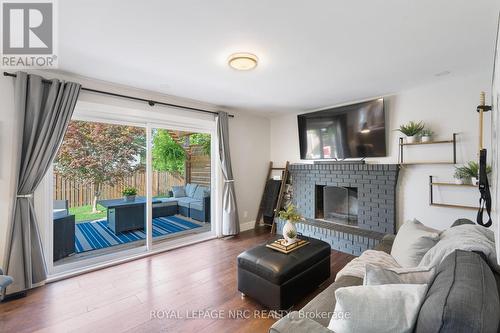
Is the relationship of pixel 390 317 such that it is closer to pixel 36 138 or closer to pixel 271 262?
pixel 271 262

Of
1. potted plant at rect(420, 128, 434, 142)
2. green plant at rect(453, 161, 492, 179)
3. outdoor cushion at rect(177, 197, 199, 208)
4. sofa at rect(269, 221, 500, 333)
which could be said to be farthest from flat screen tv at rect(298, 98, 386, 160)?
sofa at rect(269, 221, 500, 333)

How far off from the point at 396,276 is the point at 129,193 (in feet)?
11.0

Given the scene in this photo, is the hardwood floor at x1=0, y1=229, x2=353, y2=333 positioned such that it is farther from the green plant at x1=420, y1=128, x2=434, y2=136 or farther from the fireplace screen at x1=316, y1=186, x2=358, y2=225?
the green plant at x1=420, y1=128, x2=434, y2=136

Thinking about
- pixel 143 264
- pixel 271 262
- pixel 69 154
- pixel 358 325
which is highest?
pixel 69 154

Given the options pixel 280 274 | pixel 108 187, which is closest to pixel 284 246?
pixel 280 274

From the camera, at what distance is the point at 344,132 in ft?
12.5

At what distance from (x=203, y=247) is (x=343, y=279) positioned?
2.46 metres

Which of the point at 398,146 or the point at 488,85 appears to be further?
the point at 398,146

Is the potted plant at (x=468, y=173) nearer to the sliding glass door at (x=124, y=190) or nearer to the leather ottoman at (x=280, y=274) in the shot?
the leather ottoman at (x=280, y=274)

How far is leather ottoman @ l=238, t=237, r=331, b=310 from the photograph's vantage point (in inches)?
78.4

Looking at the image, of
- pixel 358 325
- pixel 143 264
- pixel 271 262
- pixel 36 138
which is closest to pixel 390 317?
pixel 358 325

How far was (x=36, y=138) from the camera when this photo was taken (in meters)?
2.46

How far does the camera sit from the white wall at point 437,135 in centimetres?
278

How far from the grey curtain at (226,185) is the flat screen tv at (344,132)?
4.67ft
